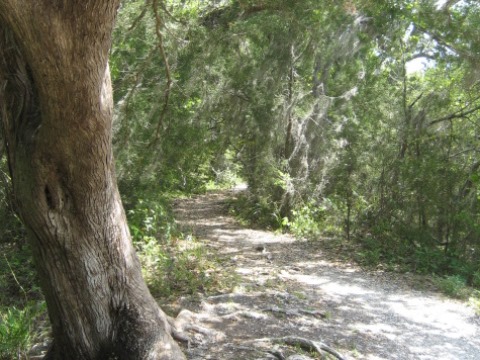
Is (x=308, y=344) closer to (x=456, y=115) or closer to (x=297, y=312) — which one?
(x=297, y=312)

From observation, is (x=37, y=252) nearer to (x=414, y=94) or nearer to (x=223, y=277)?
(x=223, y=277)

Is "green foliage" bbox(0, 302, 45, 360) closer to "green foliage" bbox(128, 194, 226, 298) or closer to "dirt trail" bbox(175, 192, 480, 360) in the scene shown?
"dirt trail" bbox(175, 192, 480, 360)

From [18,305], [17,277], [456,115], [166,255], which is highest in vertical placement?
[456,115]

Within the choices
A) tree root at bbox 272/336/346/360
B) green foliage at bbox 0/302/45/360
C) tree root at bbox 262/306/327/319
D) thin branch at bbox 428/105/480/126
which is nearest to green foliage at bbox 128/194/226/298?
tree root at bbox 262/306/327/319

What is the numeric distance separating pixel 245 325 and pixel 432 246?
15.8ft

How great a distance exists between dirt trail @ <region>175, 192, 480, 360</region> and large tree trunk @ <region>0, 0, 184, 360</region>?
0.92m

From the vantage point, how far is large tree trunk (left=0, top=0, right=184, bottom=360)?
9.65 feet

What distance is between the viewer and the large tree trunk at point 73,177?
Answer: 2941mm

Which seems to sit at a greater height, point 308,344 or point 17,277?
point 308,344

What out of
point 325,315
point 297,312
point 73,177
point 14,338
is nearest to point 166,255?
point 297,312

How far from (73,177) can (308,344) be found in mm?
2729

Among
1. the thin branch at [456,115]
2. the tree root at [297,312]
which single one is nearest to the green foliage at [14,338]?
the tree root at [297,312]

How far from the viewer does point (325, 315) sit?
18.8ft

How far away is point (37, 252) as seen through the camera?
12.3 ft
